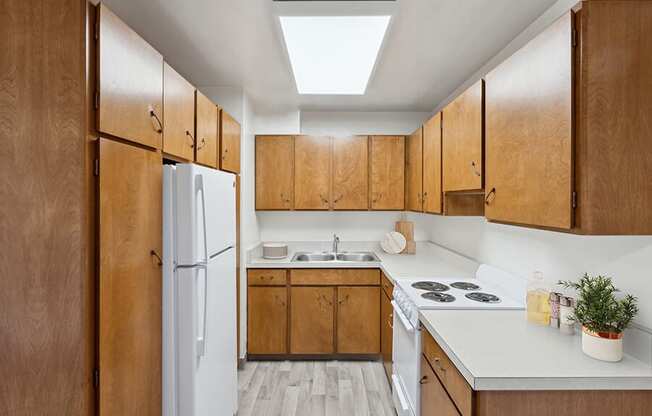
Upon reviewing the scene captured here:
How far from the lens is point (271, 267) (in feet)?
9.83

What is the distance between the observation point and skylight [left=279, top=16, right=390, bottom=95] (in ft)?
5.86

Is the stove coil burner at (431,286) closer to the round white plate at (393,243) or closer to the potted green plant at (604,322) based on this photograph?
the potted green plant at (604,322)

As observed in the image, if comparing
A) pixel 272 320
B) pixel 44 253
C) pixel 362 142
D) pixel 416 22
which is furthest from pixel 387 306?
pixel 44 253

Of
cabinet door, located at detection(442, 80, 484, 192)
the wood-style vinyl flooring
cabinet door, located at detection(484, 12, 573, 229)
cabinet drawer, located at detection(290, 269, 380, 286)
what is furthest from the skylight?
the wood-style vinyl flooring

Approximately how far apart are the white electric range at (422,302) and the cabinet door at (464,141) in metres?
0.61

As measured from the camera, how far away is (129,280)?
1268 millimetres

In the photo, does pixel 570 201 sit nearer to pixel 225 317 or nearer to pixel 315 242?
pixel 225 317

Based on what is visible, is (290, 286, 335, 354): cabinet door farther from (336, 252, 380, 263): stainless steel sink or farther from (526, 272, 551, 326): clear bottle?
(526, 272, 551, 326): clear bottle

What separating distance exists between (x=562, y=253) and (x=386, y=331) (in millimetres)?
1525

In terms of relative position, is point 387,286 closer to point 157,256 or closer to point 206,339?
point 206,339

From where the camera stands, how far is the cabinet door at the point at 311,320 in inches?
118

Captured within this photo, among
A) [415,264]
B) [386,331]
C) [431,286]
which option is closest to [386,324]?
[386,331]

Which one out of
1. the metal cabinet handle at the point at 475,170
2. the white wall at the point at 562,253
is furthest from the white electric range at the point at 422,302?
the metal cabinet handle at the point at 475,170

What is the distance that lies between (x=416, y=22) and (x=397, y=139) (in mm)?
1567
